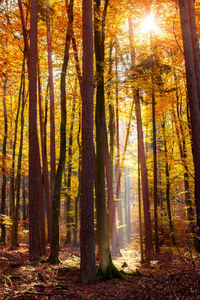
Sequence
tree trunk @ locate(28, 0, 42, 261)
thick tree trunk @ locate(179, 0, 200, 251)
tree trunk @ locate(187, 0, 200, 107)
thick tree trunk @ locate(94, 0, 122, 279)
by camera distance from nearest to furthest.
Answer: thick tree trunk @ locate(179, 0, 200, 251), thick tree trunk @ locate(94, 0, 122, 279), tree trunk @ locate(187, 0, 200, 107), tree trunk @ locate(28, 0, 42, 261)

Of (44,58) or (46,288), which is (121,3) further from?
(46,288)

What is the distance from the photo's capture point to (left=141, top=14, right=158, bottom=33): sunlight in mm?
11002

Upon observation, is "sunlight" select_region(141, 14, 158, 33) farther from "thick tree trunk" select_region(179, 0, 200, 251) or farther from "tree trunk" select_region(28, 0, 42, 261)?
"tree trunk" select_region(28, 0, 42, 261)

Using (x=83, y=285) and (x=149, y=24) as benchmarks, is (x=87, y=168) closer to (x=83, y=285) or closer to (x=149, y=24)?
(x=83, y=285)

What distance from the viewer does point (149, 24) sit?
36.8 feet

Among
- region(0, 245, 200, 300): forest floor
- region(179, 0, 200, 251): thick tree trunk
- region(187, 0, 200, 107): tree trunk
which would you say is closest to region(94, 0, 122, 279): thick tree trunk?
region(0, 245, 200, 300): forest floor

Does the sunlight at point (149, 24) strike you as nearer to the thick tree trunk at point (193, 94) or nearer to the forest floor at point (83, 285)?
the thick tree trunk at point (193, 94)

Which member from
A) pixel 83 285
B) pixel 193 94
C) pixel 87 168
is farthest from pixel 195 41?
pixel 83 285

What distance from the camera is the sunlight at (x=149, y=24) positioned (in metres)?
11.0

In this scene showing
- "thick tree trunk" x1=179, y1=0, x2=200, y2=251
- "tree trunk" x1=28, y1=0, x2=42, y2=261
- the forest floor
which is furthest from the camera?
"tree trunk" x1=28, y1=0, x2=42, y2=261

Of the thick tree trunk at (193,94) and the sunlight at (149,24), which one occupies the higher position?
the sunlight at (149,24)

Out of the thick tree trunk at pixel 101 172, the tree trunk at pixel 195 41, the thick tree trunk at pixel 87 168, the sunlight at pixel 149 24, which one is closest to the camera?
the thick tree trunk at pixel 87 168

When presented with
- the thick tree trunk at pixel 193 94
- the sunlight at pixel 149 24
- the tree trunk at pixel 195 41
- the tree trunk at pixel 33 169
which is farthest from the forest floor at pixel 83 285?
the sunlight at pixel 149 24

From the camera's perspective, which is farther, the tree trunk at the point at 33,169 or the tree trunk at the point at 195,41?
the tree trunk at the point at 33,169
